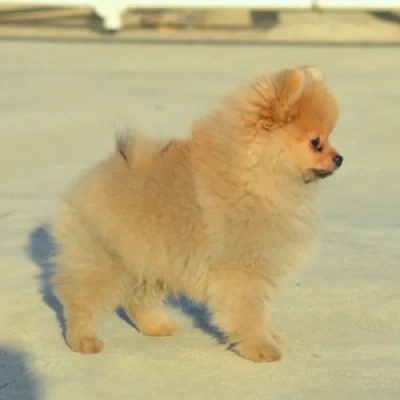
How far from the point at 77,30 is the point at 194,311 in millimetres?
8112

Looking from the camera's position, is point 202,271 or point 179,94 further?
point 179,94

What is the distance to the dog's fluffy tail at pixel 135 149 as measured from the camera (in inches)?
129

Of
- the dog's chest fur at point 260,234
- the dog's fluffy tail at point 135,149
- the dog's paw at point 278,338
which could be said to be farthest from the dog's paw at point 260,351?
the dog's fluffy tail at point 135,149

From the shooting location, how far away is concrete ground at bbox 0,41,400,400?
305cm

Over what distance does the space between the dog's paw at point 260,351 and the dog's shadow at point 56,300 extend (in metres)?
0.18

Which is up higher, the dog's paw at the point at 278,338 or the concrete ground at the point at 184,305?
the dog's paw at the point at 278,338

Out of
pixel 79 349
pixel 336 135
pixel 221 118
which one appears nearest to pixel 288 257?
pixel 221 118

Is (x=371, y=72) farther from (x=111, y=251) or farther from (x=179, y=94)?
(x=111, y=251)

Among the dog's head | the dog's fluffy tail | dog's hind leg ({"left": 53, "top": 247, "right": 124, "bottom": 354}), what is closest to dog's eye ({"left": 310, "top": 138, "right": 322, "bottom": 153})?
the dog's head

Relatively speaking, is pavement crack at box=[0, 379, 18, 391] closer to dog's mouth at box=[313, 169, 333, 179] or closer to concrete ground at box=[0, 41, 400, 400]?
concrete ground at box=[0, 41, 400, 400]

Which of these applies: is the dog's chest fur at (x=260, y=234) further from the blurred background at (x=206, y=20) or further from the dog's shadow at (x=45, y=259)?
the blurred background at (x=206, y=20)

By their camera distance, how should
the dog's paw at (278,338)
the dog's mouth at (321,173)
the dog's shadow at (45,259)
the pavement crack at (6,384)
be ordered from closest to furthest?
the pavement crack at (6,384), the dog's mouth at (321,173), the dog's paw at (278,338), the dog's shadow at (45,259)

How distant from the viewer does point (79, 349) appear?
3266 mm

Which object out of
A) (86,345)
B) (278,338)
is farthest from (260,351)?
(86,345)
